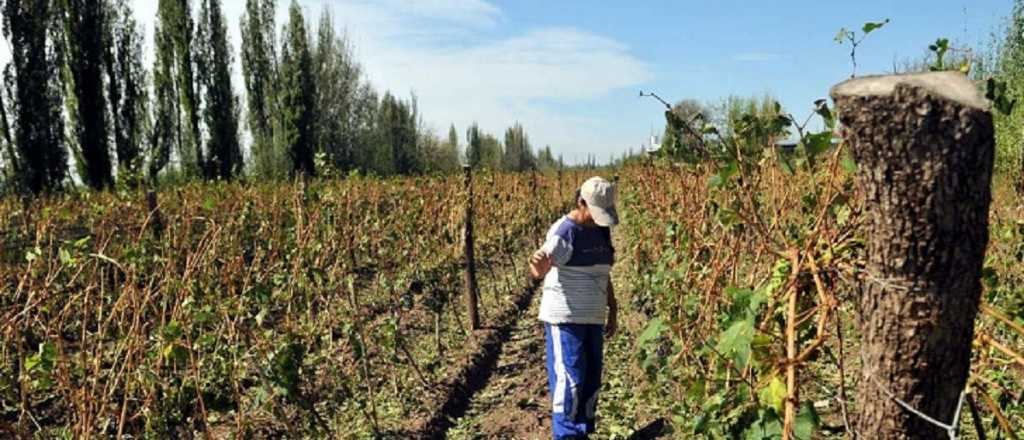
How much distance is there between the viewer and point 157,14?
24625 mm

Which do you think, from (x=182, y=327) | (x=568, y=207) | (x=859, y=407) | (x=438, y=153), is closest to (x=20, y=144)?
(x=568, y=207)

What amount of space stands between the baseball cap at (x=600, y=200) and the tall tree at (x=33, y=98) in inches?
723

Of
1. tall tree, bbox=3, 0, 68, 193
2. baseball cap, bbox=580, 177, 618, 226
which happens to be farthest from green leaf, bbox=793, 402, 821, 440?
tall tree, bbox=3, 0, 68, 193

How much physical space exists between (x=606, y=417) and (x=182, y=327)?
253 centimetres

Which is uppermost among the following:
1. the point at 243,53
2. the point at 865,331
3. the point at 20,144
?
the point at 243,53

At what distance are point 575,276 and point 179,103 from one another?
24072mm

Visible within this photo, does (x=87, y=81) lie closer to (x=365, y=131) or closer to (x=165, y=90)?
(x=165, y=90)

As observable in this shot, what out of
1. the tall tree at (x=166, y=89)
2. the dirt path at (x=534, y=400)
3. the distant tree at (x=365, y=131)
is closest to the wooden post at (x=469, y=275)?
the dirt path at (x=534, y=400)

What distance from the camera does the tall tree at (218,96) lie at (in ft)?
81.4

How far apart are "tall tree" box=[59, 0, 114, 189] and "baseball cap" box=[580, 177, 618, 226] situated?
18.9m

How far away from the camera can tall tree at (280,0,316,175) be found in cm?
2691

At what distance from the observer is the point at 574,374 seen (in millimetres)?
3604

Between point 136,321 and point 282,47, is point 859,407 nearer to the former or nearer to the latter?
point 136,321

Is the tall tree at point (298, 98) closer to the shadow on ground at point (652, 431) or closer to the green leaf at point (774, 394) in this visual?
the shadow on ground at point (652, 431)
